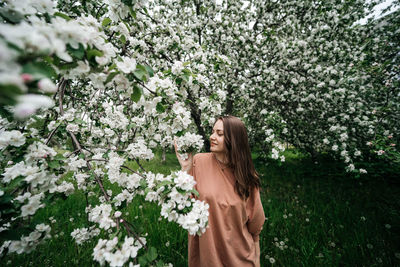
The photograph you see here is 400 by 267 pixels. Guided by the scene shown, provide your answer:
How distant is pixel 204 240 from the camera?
5.67ft

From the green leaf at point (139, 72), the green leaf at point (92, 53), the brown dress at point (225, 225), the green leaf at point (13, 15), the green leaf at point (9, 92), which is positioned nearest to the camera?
the green leaf at point (9, 92)

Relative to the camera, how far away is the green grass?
A: 2.50 meters

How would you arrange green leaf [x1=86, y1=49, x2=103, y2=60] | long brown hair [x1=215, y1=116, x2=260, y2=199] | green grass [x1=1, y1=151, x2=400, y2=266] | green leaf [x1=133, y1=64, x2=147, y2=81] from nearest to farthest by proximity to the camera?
green leaf [x1=86, y1=49, x2=103, y2=60] → green leaf [x1=133, y1=64, x2=147, y2=81] → long brown hair [x1=215, y1=116, x2=260, y2=199] → green grass [x1=1, y1=151, x2=400, y2=266]

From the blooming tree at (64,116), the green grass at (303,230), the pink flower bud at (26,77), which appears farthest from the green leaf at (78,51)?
the green grass at (303,230)

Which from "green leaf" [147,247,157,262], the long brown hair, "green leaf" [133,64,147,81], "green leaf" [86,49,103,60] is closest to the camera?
"green leaf" [86,49,103,60]

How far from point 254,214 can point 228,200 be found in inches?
13.9

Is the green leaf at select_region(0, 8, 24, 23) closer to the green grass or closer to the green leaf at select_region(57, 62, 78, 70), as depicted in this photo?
the green leaf at select_region(57, 62, 78, 70)

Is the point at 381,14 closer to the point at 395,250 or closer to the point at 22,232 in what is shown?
the point at 395,250

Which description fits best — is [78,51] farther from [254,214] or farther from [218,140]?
[254,214]

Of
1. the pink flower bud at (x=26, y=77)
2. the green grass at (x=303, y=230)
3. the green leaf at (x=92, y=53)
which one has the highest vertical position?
the green leaf at (x=92, y=53)

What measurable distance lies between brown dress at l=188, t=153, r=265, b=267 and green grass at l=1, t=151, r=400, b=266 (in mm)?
848

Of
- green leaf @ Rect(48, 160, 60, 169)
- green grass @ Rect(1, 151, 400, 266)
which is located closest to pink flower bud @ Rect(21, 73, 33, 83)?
green leaf @ Rect(48, 160, 60, 169)

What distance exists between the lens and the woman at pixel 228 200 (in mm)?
1717

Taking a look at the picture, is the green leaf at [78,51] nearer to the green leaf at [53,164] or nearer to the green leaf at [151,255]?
the green leaf at [53,164]
